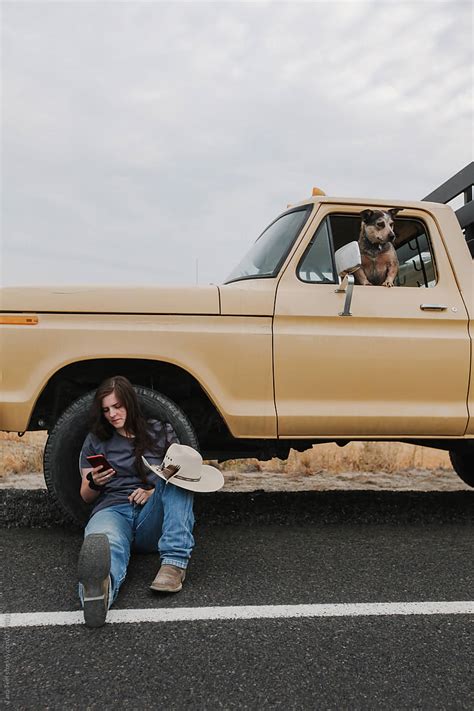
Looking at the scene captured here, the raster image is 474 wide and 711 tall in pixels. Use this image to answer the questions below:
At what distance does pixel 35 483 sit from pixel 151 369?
292 cm

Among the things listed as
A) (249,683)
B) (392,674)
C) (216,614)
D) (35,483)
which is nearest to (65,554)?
(216,614)

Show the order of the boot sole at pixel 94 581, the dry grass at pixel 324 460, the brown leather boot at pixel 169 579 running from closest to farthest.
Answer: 1. the boot sole at pixel 94 581
2. the brown leather boot at pixel 169 579
3. the dry grass at pixel 324 460

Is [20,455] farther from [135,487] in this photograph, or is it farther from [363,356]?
[363,356]

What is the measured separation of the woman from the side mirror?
1275mm

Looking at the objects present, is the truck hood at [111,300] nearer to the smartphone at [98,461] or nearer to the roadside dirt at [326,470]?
the smartphone at [98,461]

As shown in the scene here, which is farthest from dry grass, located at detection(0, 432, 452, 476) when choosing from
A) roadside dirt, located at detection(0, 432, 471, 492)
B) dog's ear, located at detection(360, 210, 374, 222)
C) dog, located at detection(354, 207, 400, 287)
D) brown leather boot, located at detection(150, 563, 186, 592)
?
brown leather boot, located at detection(150, 563, 186, 592)

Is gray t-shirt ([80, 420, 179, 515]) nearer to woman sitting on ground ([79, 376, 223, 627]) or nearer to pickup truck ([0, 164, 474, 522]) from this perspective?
woman sitting on ground ([79, 376, 223, 627])

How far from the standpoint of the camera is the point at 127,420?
307cm

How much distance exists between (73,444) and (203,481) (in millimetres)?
805

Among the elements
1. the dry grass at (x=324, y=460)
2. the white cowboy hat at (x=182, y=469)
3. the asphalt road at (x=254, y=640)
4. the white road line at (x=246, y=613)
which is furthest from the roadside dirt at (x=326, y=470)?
the white road line at (x=246, y=613)

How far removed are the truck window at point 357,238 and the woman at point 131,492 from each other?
4.31 feet

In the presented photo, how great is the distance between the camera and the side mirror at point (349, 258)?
3084 mm

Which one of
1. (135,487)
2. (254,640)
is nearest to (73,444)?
(135,487)

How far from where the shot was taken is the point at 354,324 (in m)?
3.52
